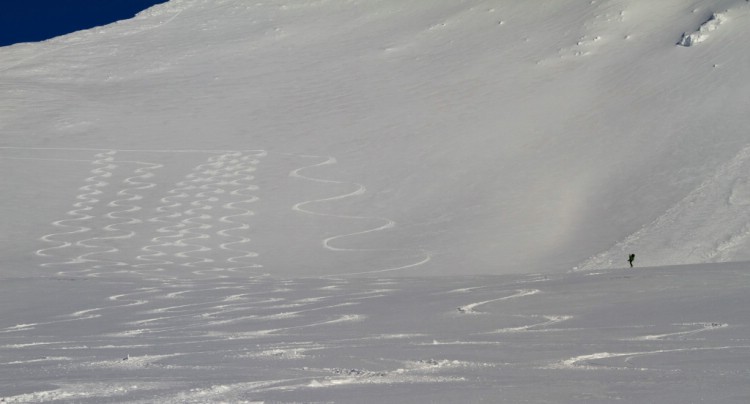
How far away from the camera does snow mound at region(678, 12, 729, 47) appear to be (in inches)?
928

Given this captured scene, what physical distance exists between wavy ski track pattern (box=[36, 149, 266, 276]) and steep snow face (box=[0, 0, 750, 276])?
0.21ft

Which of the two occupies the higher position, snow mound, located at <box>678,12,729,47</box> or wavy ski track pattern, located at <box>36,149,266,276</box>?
snow mound, located at <box>678,12,729,47</box>

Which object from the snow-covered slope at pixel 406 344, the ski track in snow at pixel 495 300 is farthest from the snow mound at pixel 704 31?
the ski track in snow at pixel 495 300

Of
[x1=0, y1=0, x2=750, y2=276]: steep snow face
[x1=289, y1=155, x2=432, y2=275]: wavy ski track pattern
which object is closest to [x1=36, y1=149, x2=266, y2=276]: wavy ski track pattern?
[x1=0, y1=0, x2=750, y2=276]: steep snow face

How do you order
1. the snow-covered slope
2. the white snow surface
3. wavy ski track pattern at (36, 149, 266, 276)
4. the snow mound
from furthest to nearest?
the snow mound → wavy ski track pattern at (36, 149, 266, 276) → the white snow surface → the snow-covered slope

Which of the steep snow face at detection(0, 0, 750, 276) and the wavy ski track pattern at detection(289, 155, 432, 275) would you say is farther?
the steep snow face at detection(0, 0, 750, 276)

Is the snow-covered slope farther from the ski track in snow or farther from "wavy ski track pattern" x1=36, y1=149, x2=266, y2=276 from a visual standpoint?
"wavy ski track pattern" x1=36, y1=149, x2=266, y2=276

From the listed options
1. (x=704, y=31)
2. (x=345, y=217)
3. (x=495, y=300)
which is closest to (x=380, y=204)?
(x=345, y=217)

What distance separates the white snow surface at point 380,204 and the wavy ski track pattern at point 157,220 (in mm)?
80

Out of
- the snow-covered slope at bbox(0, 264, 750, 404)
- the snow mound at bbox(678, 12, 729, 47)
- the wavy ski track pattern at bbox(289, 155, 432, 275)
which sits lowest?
the snow-covered slope at bbox(0, 264, 750, 404)

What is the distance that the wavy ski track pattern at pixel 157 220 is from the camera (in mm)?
17062

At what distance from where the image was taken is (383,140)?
76.6 feet

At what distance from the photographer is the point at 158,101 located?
2775 cm

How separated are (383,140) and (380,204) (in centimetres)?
395
